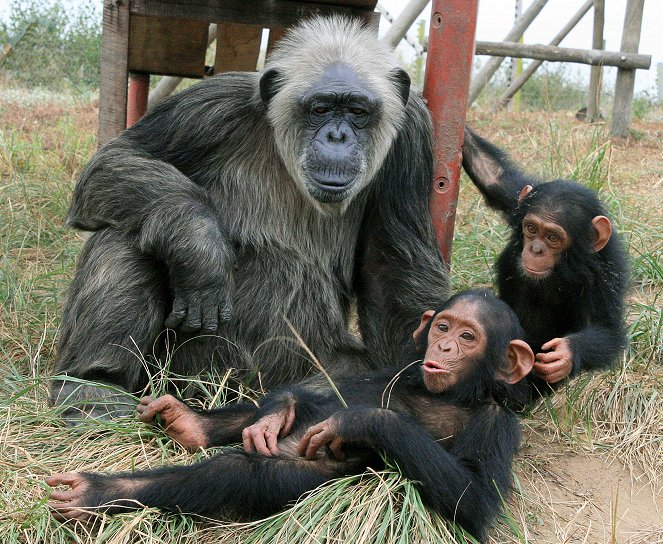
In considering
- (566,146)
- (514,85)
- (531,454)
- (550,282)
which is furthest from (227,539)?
(514,85)

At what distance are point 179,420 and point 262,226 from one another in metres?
1.36

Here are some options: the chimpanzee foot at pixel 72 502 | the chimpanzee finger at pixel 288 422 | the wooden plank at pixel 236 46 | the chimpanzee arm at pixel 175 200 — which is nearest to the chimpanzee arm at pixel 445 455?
the chimpanzee finger at pixel 288 422

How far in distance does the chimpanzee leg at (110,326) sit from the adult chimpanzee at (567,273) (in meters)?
2.09

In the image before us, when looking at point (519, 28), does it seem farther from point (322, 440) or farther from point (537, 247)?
point (322, 440)

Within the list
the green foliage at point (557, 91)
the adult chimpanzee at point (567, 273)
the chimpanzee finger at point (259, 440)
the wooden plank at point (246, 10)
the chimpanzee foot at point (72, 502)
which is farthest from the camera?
the green foliage at point (557, 91)

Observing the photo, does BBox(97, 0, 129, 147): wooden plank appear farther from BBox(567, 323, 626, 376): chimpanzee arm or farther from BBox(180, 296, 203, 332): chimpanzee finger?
BBox(567, 323, 626, 376): chimpanzee arm

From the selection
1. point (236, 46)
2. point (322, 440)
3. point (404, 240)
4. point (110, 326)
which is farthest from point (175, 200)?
point (236, 46)

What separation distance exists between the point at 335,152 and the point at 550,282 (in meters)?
1.41

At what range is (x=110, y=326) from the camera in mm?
5066

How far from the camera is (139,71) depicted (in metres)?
8.38

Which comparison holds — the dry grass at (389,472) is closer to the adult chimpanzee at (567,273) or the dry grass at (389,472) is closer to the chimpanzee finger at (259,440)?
the chimpanzee finger at (259,440)

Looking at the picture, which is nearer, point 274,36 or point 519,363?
point 519,363

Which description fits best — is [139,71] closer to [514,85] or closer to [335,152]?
[335,152]

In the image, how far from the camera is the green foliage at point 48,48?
657 inches
